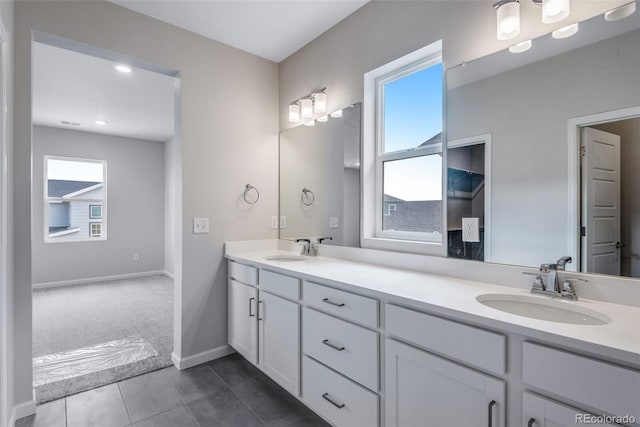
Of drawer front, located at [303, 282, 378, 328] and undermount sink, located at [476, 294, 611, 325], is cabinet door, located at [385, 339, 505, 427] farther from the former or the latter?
undermount sink, located at [476, 294, 611, 325]

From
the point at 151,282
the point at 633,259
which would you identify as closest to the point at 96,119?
the point at 151,282

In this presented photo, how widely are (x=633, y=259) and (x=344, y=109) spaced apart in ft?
5.98

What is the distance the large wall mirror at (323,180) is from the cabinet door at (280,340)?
27.1 inches

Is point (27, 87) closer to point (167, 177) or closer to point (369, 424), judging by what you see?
point (369, 424)

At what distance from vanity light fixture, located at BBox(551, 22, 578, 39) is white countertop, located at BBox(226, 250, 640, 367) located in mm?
1106

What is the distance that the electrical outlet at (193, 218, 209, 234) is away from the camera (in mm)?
2504

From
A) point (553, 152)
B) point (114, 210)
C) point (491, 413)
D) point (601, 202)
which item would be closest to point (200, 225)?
point (491, 413)

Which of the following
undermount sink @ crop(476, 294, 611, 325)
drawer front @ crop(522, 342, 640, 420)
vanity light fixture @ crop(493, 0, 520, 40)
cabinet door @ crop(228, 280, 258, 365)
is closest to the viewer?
drawer front @ crop(522, 342, 640, 420)

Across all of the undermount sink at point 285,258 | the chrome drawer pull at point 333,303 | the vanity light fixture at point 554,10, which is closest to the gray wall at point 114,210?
the undermount sink at point 285,258

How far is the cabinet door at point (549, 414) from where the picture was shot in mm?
880

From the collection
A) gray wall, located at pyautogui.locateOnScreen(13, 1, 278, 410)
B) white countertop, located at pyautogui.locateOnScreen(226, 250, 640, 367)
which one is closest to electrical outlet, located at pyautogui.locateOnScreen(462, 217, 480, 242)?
white countertop, located at pyautogui.locateOnScreen(226, 250, 640, 367)

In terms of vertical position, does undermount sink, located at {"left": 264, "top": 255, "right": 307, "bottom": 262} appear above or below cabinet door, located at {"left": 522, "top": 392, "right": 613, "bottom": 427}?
above

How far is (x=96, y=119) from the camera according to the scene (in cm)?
464

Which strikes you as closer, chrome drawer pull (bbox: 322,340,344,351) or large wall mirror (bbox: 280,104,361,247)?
chrome drawer pull (bbox: 322,340,344,351)
